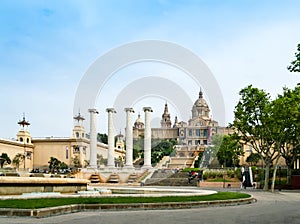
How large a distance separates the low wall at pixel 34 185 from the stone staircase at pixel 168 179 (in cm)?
2734

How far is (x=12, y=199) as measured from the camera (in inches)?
660

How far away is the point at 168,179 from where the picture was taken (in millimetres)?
52750

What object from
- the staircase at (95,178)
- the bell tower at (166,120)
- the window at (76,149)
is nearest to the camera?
the staircase at (95,178)

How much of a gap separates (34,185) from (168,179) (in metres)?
34.0

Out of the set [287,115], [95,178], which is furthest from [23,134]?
[287,115]

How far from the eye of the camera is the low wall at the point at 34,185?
61.4 feet

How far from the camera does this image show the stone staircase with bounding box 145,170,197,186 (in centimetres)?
4959

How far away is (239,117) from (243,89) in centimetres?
236

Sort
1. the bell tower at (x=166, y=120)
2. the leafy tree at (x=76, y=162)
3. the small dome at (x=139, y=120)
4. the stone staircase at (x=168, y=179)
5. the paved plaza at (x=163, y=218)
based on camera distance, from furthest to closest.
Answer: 1. the bell tower at (x=166, y=120)
2. the small dome at (x=139, y=120)
3. the leafy tree at (x=76, y=162)
4. the stone staircase at (x=168, y=179)
5. the paved plaza at (x=163, y=218)

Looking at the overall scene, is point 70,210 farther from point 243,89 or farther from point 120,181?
point 120,181

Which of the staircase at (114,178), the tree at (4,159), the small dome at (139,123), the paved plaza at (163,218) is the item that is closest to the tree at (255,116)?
the paved plaza at (163,218)

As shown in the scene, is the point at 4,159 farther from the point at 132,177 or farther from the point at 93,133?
the point at 132,177

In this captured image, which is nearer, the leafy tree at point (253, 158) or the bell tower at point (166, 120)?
the leafy tree at point (253, 158)

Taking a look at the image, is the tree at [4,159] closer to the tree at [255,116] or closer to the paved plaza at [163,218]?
the tree at [255,116]
